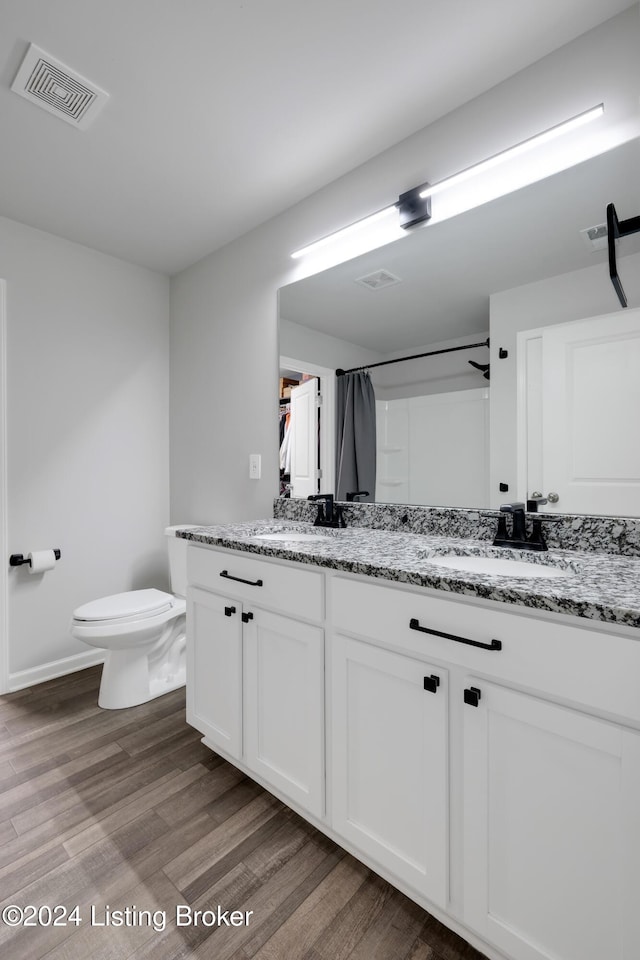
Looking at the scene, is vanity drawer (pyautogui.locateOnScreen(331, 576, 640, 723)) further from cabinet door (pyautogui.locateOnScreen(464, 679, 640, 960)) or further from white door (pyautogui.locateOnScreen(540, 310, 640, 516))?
white door (pyautogui.locateOnScreen(540, 310, 640, 516))

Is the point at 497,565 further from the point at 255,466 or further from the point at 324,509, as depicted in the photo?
the point at 255,466

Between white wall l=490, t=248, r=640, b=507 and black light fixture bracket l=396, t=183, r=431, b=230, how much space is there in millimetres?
417

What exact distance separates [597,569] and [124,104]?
6.76 ft

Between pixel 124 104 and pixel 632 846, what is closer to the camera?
pixel 632 846

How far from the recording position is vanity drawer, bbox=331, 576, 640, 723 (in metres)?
0.79

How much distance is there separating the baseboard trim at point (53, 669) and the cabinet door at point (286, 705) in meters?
1.50

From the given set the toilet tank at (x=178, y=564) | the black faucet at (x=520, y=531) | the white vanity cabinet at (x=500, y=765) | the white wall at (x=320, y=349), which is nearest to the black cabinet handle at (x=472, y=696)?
the white vanity cabinet at (x=500, y=765)

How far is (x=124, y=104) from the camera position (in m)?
1.56

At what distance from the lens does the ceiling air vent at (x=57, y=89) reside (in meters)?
1.40

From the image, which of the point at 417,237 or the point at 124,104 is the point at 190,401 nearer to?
the point at 124,104

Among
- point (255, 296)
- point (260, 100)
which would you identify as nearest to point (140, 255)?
point (255, 296)

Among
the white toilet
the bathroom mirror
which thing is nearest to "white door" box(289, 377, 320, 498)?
the bathroom mirror

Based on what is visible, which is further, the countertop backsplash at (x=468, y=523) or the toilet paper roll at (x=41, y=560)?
the toilet paper roll at (x=41, y=560)

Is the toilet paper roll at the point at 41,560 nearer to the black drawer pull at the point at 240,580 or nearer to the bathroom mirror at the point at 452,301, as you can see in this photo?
the black drawer pull at the point at 240,580
